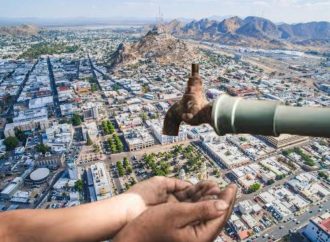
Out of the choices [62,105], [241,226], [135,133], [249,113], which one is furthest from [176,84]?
[249,113]

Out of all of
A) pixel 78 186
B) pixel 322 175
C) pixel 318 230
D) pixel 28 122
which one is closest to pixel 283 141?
pixel 322 175

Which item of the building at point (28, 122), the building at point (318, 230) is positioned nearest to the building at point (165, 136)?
the building at point (28, 122)

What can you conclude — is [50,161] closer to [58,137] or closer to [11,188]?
[11,188]

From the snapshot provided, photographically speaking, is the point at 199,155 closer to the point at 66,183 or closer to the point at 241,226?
the point at 241,226

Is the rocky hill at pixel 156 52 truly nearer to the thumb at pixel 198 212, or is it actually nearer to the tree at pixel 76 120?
the tree at pixel 76 120

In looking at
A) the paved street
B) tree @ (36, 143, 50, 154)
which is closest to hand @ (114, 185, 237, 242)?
the paved street

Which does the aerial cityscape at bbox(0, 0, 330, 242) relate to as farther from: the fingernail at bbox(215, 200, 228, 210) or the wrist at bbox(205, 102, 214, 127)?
the fingernail at bbox(215, 200, 228, 210)

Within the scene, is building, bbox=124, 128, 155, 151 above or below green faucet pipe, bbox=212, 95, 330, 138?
below
